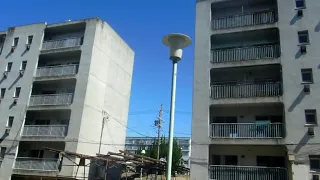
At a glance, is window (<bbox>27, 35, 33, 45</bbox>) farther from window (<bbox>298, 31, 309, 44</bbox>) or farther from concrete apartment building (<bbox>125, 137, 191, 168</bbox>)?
concrete apartment building (<bbox>125, 137, 191, 168</bbox>)

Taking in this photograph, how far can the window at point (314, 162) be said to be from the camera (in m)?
20.5

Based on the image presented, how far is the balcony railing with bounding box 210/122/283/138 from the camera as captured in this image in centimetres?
2209

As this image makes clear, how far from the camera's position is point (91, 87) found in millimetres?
29219

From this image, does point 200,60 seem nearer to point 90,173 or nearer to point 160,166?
point 160,166

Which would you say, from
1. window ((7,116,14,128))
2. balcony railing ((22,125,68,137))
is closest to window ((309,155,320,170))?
balcony railing ((22,125,68,137))

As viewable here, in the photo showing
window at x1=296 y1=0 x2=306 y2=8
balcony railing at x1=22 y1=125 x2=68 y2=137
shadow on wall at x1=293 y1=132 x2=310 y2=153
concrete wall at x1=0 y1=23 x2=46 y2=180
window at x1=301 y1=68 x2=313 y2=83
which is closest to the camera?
shadow on wall at x1=293 y1=132 x2=310 y2=153

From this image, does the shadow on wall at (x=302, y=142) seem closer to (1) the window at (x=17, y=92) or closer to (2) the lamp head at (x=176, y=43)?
(2) the lamp head at (x=176, y=43)

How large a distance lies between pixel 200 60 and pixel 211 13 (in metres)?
4.77

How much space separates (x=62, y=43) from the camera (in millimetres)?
31297

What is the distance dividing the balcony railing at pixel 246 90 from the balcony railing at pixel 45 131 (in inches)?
524

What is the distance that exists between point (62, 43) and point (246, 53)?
17486 millimetres

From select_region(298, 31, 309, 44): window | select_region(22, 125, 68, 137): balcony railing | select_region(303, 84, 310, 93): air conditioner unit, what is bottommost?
select_region(22, 125, 68, 137): balcony railing

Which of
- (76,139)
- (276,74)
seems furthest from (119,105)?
(276,74)

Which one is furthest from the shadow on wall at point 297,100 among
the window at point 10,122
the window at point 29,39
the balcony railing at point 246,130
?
the window at point 29,39
